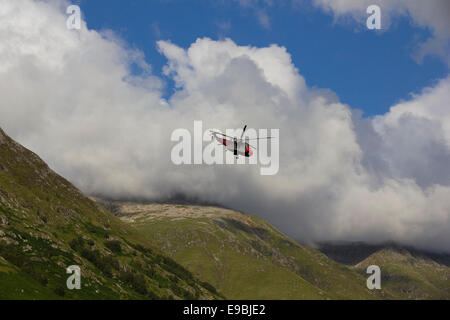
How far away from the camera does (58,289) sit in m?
154
